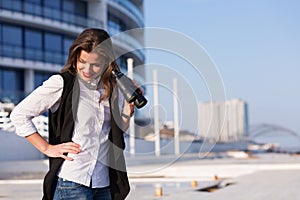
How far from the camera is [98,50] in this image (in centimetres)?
280

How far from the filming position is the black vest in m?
2.86

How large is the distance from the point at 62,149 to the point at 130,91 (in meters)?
0.45

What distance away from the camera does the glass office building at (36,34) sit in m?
34.0

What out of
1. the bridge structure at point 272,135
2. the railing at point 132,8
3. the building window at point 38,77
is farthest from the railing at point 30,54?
the bridge structure at point 272,135

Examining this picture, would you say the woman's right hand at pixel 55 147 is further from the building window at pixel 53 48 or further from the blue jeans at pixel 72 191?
the building window at pixel 53 48

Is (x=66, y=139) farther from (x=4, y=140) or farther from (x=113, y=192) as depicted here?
(x=4, y=140)

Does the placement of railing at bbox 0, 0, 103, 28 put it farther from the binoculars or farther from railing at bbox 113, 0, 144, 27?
the binoculars

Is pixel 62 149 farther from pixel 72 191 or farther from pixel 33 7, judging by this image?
pixel 33 7

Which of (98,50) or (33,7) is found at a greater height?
(33,7)

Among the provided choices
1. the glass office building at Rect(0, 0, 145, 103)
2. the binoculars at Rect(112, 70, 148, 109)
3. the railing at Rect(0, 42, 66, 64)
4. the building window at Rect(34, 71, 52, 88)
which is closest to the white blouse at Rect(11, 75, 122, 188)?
the binoculars at Rect(112, 70, 148, 109)

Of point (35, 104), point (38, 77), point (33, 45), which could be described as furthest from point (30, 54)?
point (35, 104)

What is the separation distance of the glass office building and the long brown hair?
99.0ft

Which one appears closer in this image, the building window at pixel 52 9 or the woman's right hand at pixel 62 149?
the woman's right hand at pixel 62 149

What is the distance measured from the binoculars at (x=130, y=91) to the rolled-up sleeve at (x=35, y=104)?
0.97 ft
